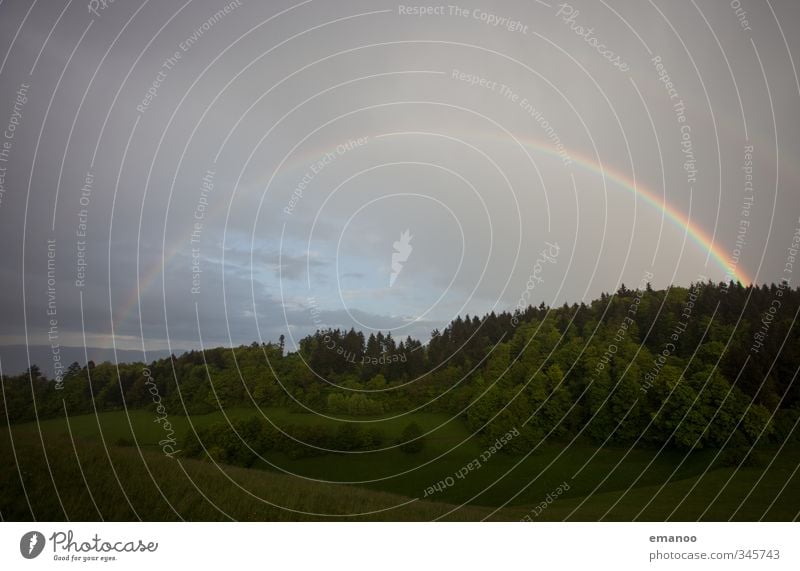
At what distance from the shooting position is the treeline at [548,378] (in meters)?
36.0

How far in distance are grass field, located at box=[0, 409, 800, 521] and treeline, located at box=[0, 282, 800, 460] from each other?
83.0 inches

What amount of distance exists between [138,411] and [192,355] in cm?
614

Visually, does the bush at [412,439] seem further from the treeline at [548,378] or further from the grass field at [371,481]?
the treeline at [548,378]

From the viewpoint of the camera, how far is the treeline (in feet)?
118

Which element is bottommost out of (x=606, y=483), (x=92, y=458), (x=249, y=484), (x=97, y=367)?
(x=606, y=483)

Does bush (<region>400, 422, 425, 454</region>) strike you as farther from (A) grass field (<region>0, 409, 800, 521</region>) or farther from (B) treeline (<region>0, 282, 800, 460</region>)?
(B) treeline (<region>0, 282, 800, 460</region>)

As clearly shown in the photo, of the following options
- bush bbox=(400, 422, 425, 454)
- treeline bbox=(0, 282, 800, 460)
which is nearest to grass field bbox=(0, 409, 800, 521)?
bush bbox=(400, 422, 425, 454)

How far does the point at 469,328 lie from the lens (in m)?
53.8

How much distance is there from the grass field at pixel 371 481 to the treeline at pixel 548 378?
83.0 inches

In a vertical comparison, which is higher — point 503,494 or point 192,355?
point 192,355

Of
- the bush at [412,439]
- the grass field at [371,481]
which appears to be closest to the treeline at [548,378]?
the grass field at [371,481]

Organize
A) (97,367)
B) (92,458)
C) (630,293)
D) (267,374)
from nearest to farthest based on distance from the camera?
(92,458) → (97,367) → (267,374) → (630,293)

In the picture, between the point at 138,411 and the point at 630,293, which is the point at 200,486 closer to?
the point at 138,411
